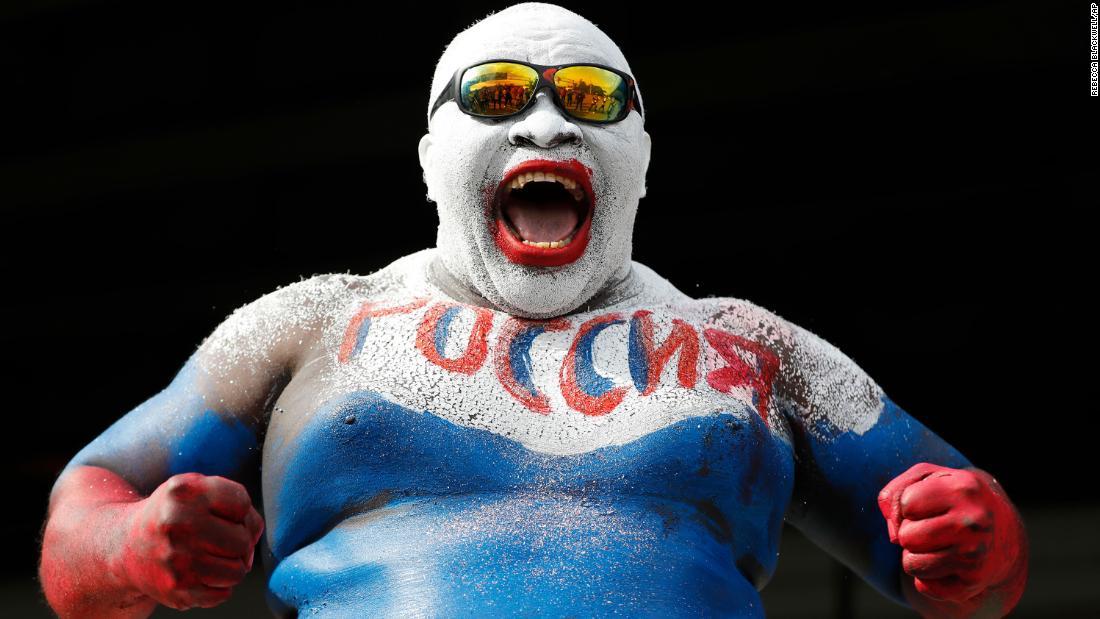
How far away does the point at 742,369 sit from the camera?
181cm

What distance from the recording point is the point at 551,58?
1878 millimetres

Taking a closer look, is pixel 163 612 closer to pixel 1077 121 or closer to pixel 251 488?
pixel 251 488

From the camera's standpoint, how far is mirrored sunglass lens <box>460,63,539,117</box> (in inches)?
72.6

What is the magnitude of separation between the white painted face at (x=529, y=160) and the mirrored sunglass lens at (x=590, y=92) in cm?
1

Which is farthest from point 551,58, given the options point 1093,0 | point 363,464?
point 1093,0

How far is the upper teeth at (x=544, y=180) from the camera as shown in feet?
5.91

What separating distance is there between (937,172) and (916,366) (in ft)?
1.30

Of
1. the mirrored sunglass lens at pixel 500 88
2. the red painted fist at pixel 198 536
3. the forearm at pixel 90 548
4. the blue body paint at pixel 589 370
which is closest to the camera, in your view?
the red painted fist at pixel 198 536

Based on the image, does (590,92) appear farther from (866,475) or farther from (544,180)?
(866,475)

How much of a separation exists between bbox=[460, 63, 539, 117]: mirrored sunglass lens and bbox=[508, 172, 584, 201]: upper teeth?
0.09 m

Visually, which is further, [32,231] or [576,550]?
[32,231]

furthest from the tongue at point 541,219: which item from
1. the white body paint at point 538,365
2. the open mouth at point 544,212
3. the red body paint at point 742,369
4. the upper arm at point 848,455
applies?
the upper arm at point 848,455

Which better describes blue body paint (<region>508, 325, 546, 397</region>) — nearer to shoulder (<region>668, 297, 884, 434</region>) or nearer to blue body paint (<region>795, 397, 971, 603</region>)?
shoulder (<region>668, 297, 884, 434</region>)

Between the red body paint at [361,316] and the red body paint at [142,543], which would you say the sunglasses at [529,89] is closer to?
the red body paint at [361,316]
